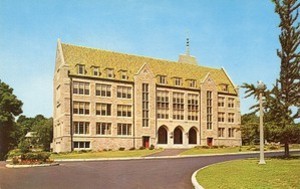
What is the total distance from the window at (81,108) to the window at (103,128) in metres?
2.87

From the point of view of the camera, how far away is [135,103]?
62156 mm

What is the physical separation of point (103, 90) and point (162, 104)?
12139mm

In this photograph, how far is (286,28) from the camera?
28281 mm

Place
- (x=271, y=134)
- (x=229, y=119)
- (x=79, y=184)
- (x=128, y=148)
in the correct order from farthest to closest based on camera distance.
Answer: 1. (x=229, y=119)
2. (x=128, y=148)
3. (x=271, y=134)
4. (x=79, y=184)

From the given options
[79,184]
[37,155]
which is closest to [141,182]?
[79,184]

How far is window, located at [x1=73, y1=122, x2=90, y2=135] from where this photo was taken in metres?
55.6

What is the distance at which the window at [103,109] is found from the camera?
192 feet

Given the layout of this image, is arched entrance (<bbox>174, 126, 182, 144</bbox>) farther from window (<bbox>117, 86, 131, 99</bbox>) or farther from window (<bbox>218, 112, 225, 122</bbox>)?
window (<bbox>117, 86, 131, 99</bbox>)

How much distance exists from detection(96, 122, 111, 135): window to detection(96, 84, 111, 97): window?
15.8 feet

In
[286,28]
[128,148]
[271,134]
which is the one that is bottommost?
[128,148]

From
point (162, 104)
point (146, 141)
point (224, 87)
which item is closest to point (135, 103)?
point (162, 104)

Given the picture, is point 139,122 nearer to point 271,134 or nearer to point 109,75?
point 109,75

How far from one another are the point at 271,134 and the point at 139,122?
3599 cm

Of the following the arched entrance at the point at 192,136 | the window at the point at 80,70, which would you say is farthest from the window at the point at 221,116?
the window at the point at 80,70
